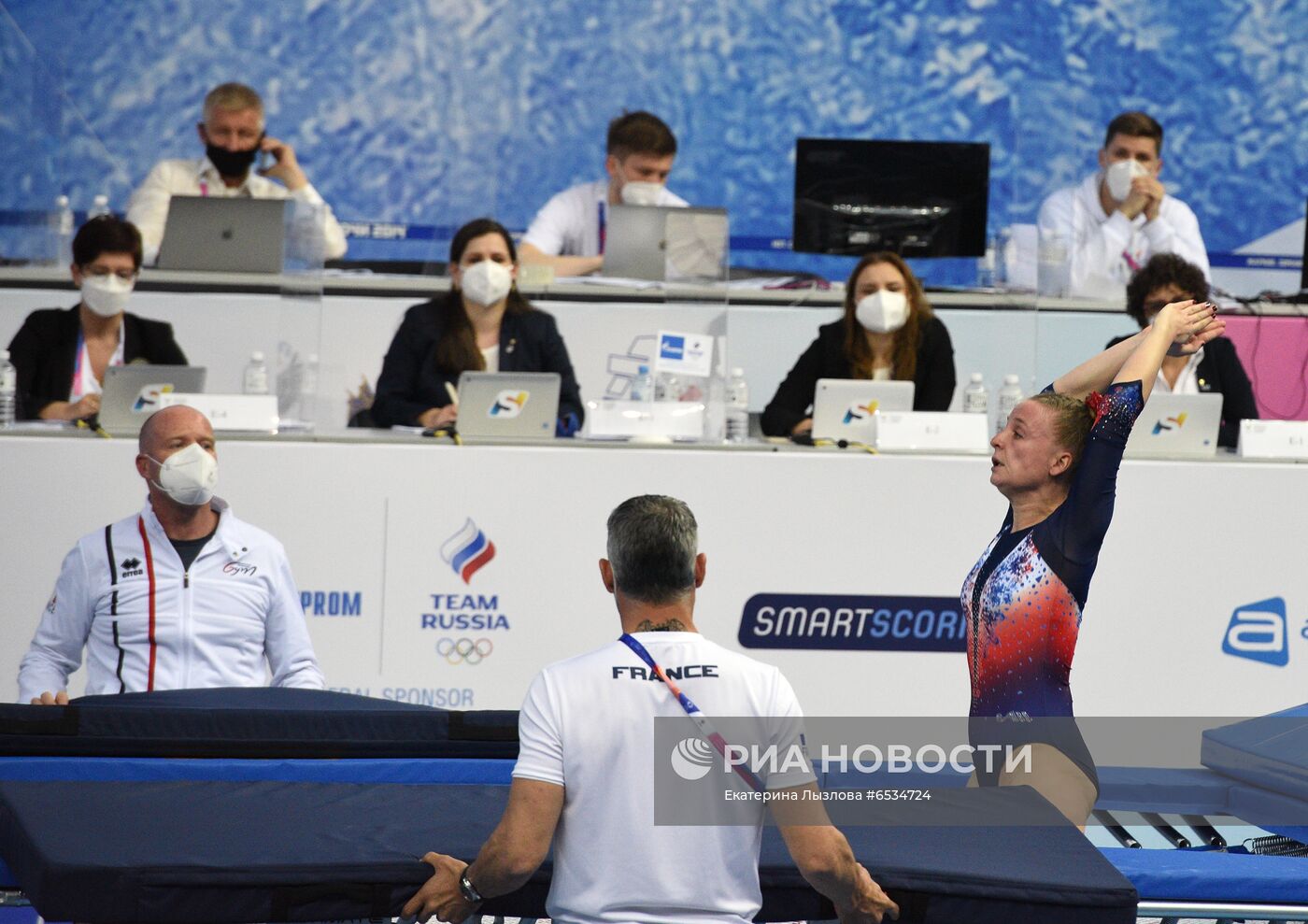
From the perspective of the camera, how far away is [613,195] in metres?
6.34

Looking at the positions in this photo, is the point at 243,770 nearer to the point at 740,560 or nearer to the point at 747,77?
the point at 740,560

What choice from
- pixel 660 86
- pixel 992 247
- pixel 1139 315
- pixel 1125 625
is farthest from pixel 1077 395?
pixel 660 86

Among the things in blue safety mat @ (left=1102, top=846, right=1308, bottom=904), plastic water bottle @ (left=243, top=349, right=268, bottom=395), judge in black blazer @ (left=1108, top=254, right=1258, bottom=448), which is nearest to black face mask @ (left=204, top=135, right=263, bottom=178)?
plastic water bottle @ (left=243, top=349, right=268, bottom=395)

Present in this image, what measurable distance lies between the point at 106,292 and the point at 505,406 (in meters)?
1.33

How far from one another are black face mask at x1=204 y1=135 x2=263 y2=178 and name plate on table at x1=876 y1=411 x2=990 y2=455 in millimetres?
2630

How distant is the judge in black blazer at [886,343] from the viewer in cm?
557

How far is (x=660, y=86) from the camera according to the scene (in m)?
9.68

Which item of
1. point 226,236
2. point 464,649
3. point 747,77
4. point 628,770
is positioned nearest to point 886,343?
point 464,649

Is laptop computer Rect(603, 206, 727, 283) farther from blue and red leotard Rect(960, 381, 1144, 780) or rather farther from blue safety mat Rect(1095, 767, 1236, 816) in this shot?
blue and red leotard Rect(960, 381, 1144, 780)

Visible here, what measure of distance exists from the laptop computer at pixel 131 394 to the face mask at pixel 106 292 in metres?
0.26

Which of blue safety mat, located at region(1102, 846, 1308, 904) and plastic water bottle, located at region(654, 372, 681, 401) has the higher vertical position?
plastic water bottle, located at region(654, 372, 681, 401)

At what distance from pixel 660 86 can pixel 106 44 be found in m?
3.18

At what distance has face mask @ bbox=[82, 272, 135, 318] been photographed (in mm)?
5199

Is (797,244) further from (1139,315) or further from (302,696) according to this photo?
(302,696)
